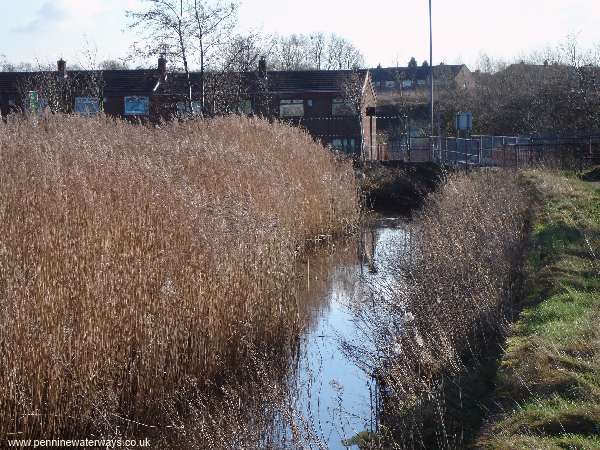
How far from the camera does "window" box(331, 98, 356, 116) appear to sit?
42375mm

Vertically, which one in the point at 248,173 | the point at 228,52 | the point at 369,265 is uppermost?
the point at 228,52

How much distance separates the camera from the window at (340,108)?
42375mm

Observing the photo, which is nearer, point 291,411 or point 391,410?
point 291,411

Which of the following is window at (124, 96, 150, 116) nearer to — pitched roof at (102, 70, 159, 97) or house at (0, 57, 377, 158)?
house at (0, 57, 377, 158)

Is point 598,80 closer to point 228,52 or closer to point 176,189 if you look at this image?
point 228,52

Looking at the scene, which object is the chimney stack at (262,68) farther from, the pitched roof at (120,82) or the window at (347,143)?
the pitched roof at (120,82)

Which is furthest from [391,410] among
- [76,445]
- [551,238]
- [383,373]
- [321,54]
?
[321,54]

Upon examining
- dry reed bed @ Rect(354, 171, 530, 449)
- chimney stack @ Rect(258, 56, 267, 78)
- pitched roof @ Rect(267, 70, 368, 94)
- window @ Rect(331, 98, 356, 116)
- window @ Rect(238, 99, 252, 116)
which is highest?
chimney stack @ Rect(258, 56, 267, 78)

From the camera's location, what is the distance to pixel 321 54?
Answer: 259ft

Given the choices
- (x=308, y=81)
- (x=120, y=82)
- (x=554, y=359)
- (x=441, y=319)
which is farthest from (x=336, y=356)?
(x=120, y=82)

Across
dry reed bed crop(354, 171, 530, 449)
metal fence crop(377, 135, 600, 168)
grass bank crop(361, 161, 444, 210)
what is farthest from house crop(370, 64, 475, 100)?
dry reed bed crop(354, 171, 530, 449)

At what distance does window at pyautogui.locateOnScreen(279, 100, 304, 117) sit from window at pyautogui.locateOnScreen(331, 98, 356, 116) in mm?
1608

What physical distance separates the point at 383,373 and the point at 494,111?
113ft

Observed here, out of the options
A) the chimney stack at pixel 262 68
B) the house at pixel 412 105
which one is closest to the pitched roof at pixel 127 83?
the chimney stack at pixel 262 68
